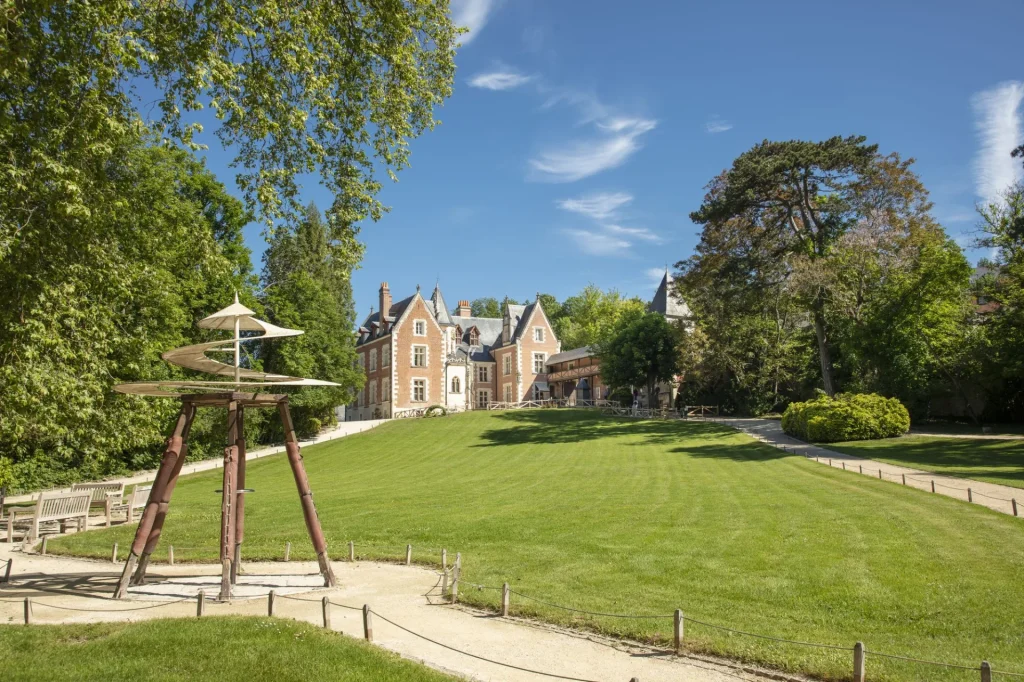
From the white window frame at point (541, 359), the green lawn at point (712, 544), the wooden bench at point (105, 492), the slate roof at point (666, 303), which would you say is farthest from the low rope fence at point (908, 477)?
the white window frame at point (541, 359)

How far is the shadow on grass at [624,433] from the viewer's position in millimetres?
29422

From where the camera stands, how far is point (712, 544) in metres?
12.1

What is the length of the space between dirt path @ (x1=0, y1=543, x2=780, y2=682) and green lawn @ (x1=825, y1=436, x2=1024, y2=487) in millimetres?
15969

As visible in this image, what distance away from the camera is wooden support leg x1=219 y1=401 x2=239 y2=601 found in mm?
9805

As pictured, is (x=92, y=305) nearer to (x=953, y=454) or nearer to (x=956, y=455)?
(x=956, y=455)

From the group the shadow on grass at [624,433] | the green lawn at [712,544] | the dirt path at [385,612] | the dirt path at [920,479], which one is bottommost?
the dirt path at [385,612]

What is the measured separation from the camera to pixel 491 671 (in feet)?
22.3

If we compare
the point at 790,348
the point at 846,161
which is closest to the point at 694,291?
the point at 790,348

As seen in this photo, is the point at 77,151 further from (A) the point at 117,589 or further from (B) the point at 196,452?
(B) the point at 196,452

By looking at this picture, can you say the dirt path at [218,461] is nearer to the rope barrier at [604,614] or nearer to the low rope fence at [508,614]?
the low rope fence at [508,614]

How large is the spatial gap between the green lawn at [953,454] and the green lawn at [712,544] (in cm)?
328

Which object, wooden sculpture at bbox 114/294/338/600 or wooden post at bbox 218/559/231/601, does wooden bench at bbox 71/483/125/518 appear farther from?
wooden post at bbox 218/559/231/601

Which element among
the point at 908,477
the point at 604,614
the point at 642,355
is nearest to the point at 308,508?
the point at 604,614

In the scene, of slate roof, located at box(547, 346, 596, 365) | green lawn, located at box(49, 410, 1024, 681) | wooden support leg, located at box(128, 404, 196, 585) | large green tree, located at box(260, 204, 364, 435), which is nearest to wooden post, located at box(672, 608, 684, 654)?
green lawn, located at box(49, 410, 1024, 681)
